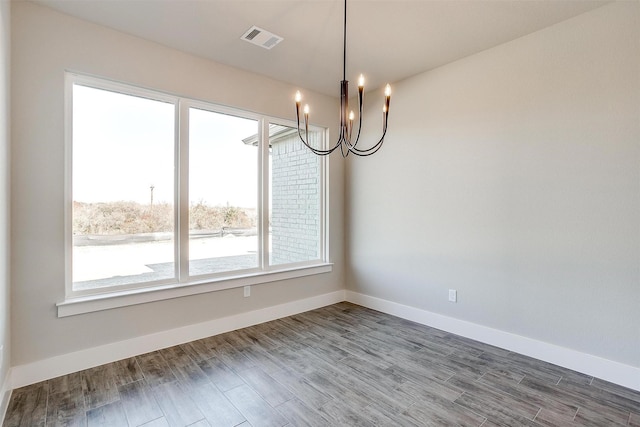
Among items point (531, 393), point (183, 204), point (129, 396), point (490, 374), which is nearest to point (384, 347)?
point (490, 374)

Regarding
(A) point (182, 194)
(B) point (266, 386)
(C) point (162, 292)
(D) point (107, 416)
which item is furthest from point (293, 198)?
(D) point (107, 416)

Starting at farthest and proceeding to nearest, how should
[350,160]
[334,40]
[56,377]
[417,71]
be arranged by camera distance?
[350,160]
[417,71]
[334,40]
[56,377]

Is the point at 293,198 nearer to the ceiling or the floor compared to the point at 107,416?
nearer to the ceiling

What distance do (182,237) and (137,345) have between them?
102 centimetres

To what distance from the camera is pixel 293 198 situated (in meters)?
4.10

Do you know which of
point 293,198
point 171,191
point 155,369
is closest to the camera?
point 155,369

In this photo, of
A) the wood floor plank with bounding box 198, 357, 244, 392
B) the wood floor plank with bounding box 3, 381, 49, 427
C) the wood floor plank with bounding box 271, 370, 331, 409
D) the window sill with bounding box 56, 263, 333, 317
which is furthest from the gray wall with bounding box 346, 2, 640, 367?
the wood floor plank with bounding box 3, 381, 49, 427

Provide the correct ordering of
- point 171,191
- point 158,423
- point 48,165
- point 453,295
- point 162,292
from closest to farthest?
1. point 158,423
2. point 48,165
3. point 162,292
4. point 171,191
5. point 453,295

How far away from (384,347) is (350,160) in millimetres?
2455

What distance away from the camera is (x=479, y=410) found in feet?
6.63

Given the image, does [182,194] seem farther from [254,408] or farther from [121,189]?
[254,408]

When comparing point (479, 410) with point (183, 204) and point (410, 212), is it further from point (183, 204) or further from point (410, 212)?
point (183, 204)

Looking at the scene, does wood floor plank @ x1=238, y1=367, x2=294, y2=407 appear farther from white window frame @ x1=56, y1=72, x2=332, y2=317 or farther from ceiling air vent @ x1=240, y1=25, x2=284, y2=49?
ceiling air vent @ x1=240, y1=25, x2=284, y2=49

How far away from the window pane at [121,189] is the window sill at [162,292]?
0.45ft
